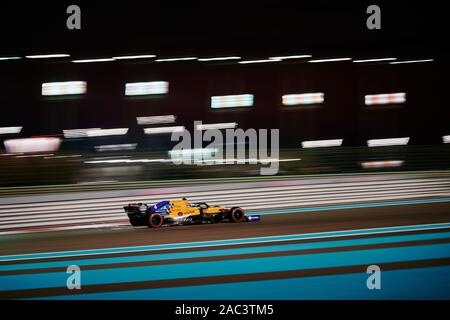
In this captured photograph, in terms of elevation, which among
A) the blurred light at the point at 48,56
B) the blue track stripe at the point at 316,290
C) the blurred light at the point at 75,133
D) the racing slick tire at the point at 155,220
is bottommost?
the blue track stripe at the point at 316,290

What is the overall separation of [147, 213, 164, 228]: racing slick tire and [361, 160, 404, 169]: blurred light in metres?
7.44

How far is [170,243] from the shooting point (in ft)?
24.6

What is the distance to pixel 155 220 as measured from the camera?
9172 mm

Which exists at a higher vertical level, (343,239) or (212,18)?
(212,18)

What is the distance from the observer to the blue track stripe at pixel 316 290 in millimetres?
4738

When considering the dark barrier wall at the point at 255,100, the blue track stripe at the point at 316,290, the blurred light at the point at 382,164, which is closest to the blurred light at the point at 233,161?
the blurred light at the point at 382,164

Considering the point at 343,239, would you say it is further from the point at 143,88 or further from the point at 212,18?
the point at 143,88

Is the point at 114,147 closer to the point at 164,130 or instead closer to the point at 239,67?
the point at 164,130

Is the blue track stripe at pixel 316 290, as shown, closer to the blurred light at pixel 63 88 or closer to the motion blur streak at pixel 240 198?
the motion blur streak at pixel 240 198

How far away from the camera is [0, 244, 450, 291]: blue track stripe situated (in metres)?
5.57

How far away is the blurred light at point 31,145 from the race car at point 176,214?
5416 mm

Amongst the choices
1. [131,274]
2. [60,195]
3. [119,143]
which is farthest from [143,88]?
[131,274]

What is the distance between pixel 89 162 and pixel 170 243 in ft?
21.3
